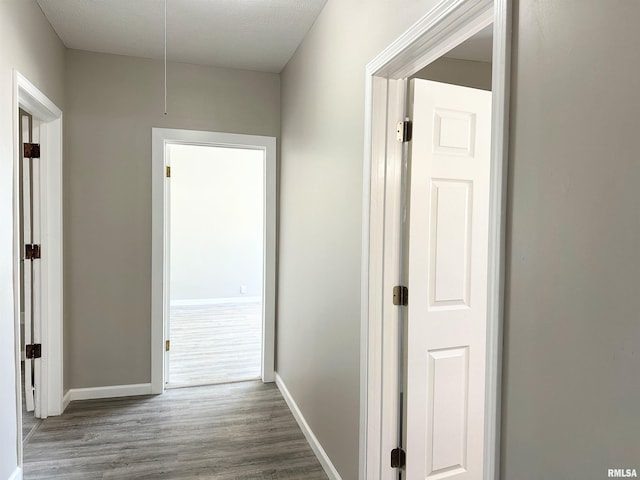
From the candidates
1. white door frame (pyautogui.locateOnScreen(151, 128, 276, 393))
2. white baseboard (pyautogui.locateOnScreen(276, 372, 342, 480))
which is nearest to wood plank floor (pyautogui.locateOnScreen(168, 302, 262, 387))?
white door frame (pyautogui.locateOnScreen(151, 128, 276, 393))

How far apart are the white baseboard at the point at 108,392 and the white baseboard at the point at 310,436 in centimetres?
109

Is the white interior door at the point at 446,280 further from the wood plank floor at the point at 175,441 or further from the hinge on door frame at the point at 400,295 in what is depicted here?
the wood plank floor at the point at 175,441

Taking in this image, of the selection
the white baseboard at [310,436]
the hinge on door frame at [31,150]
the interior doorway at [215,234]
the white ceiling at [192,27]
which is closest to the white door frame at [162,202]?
the white ceiling at [192,27]

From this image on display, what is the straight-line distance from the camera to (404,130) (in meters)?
1.81

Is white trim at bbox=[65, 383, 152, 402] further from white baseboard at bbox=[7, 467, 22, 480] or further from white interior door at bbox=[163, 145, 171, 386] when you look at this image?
white baseboard at bbox=[7, 467, 22, 480]

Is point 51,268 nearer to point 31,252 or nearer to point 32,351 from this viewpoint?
point 31,252

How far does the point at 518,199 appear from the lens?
98 centimetres

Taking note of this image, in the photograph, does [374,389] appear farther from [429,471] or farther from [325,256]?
[325,256]

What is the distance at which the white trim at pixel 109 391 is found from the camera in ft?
10.2

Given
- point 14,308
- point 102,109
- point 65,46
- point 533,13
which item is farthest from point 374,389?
point 65,46

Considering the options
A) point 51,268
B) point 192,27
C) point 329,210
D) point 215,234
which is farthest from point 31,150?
point 215,234

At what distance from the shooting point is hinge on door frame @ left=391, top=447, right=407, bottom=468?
1.84 metres

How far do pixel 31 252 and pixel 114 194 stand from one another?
0.69 m

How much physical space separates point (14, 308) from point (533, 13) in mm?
2525
